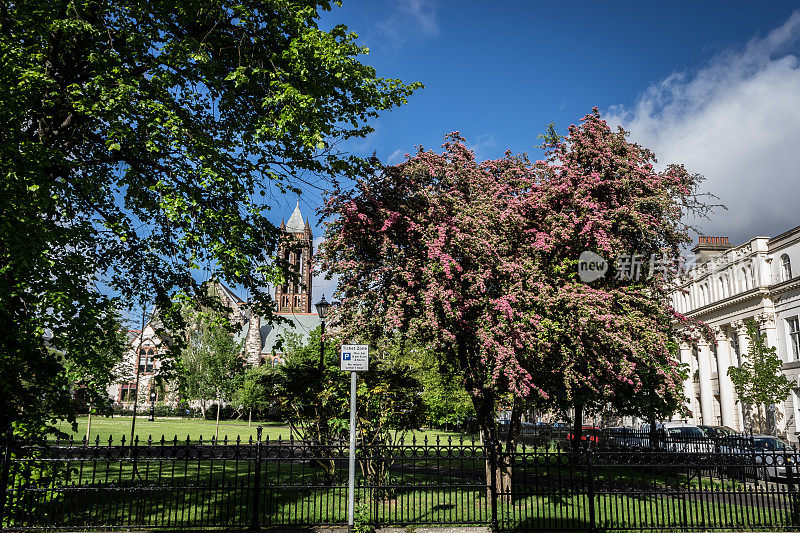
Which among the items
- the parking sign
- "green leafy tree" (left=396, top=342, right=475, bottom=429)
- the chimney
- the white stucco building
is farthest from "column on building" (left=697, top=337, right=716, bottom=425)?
the parking sign

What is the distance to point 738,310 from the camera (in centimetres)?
3959

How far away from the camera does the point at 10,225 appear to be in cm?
753

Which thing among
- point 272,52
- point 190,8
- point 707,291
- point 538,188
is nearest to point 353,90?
point 272,52

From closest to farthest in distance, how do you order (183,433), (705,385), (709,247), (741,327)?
(183,433), (741,327), (705,385), (709,247)

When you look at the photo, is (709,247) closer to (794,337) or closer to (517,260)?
(794,337)

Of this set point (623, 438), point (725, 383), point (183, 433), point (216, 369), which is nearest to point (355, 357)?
point (623, 438)

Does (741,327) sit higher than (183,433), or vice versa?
(741,327)

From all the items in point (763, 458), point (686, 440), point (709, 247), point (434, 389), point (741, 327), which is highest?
point (709, 247)

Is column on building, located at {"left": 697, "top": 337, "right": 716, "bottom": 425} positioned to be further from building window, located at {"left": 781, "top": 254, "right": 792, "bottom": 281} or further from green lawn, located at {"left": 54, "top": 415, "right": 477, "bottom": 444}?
green lawn, located at {"left": 54, "top": 415, "right": 477, "bottom": 444}

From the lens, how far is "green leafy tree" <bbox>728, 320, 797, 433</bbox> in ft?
104

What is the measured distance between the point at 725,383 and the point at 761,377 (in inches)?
412

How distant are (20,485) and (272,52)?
8.74 m

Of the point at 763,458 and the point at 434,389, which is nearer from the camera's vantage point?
the point at 763,458

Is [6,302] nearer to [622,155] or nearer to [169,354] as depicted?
[169,354]
